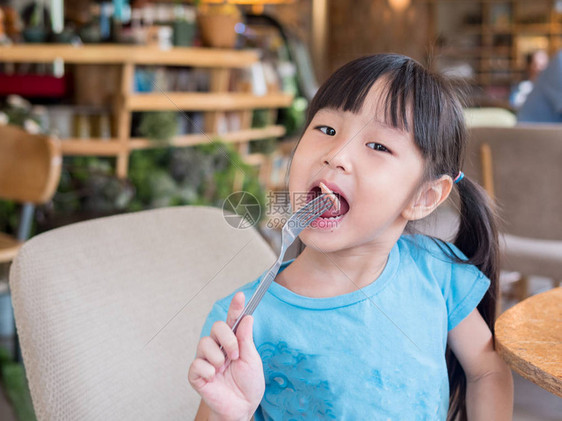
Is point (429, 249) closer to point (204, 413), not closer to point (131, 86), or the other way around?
point (204, 413)

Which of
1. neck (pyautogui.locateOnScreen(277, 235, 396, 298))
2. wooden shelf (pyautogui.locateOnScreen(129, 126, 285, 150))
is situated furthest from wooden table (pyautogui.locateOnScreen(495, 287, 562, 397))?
wooden shelf (pyautogui.locateOnScreen(129, 126, 285, 150))

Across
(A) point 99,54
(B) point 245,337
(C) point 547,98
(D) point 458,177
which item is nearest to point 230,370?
(B) point 245,337

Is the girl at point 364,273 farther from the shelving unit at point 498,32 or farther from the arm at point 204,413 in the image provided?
the shelving unit at point 498,32

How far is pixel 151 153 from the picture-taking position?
3141 millimetres

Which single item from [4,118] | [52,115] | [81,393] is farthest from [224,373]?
[52,115]

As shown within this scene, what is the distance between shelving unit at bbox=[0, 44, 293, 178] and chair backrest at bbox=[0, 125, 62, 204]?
2.37ft

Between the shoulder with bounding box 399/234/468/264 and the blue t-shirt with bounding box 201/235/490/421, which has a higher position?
the shoulder with bounding box 399/234/468/264

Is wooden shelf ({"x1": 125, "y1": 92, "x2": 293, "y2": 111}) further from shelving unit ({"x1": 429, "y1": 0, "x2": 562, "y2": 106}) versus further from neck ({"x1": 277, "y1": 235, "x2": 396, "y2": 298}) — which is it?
shelving unit ({"x1": 429, "y1": 0, "x2": 562, "y2": 106})

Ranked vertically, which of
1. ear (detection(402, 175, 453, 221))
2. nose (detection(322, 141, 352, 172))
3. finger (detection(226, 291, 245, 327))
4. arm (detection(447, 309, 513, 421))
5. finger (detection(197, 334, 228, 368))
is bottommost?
arm (detection(447, 309, 513, 421))

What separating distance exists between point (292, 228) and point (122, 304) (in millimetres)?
365

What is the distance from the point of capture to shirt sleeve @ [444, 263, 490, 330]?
0.80 metres

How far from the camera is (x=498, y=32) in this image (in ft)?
28.3

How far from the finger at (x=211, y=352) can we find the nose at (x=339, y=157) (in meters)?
0.21

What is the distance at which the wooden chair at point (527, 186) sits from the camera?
76.0 inches
